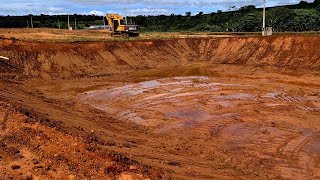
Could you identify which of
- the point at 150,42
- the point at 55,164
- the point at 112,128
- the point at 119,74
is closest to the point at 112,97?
the point at 112,128

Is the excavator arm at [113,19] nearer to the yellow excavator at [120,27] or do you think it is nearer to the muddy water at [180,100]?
the yellow excavator at [120,27]

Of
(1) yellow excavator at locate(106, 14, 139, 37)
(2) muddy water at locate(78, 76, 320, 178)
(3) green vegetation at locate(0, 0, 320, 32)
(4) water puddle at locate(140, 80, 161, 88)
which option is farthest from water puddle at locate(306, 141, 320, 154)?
(3) green vegetation at locate(0, 0, 320, 32)

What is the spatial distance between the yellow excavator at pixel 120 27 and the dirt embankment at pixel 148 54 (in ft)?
21.7

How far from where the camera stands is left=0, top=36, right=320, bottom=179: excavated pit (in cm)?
1027

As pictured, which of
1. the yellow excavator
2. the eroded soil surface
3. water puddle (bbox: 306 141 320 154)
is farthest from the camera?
the yellow excavator

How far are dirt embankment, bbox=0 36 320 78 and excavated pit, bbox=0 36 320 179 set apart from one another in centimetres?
7

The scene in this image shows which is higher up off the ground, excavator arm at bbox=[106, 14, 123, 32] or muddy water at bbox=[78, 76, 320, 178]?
excavator arm at bbox=[106, 14, 123, 32]

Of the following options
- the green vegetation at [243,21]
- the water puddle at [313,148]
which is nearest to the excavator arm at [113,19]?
the green vegetation at [243,21]

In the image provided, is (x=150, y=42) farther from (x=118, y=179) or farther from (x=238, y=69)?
(x=118, y=179)

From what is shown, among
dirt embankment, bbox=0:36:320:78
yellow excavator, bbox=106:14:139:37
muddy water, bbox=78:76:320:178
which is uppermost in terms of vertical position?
yellow excavator, bbox=106:14:139:37

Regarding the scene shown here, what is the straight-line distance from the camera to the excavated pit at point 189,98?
33.7 feet

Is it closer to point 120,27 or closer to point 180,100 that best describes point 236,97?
point 180,100

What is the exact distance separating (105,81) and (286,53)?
13591mm

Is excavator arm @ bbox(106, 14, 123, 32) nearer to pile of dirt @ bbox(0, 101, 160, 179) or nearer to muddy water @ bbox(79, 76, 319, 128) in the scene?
muddy water @ bbox(79, 76, 319, 128)
